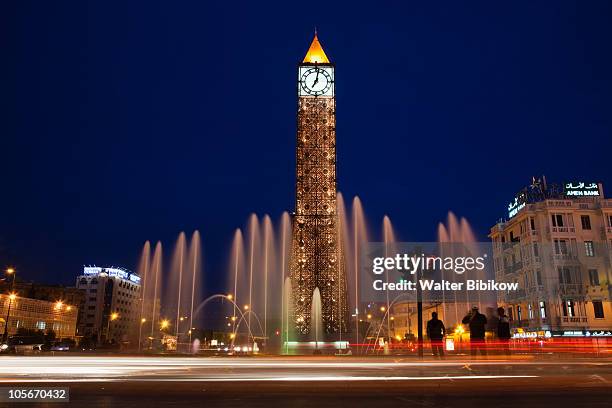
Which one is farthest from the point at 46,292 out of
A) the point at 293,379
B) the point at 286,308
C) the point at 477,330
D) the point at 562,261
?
the point at 293,379

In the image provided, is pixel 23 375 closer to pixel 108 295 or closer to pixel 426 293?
pixel 426 293

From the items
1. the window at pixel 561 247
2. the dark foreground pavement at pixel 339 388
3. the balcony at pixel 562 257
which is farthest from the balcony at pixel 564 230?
the dark foreground pavement at pixel 339 388

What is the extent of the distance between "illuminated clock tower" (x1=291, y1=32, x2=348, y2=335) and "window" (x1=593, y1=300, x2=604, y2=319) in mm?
23167

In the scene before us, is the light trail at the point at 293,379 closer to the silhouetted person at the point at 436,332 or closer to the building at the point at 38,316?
the silhouetted person at the point at 436,332

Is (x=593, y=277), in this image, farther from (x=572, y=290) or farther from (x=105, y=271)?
(x=105, y=271)

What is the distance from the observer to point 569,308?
43.9 metres

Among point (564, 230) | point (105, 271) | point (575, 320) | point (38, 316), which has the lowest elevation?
point (575, 320)

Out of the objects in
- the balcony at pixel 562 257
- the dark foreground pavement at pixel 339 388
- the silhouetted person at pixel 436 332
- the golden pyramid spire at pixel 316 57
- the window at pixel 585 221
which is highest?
the golden pyramid spire at pixel 316 57

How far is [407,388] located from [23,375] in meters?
9.49

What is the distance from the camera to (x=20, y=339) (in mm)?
55281

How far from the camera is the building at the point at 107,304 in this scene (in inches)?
5059

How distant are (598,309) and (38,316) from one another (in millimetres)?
78106

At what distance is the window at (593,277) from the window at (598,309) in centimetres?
167

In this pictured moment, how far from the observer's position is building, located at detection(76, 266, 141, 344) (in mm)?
128500
